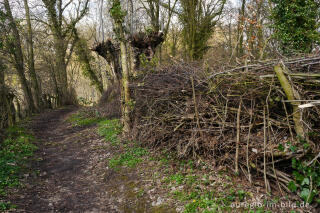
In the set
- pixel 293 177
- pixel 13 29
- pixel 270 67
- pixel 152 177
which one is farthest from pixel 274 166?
pixel 13 29

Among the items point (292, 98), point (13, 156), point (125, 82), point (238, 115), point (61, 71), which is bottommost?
point (13, 156)

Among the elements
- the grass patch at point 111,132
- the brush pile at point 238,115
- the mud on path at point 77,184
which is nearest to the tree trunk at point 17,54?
the mud on path at point 77,184

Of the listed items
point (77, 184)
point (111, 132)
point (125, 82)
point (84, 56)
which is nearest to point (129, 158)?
point (77, 184)

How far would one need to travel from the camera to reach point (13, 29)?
12211 mm

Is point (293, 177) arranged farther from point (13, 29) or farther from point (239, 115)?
point (13, 29)

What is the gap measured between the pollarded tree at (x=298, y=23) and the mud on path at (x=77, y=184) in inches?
381

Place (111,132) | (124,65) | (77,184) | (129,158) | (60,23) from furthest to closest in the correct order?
(60,23) < (111,132) < (124,65) < (129,158) < (77,184)

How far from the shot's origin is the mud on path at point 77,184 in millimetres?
4109

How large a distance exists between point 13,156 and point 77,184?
236 cm

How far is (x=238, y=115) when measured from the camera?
14.1 feet

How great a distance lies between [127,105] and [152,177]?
328 cm

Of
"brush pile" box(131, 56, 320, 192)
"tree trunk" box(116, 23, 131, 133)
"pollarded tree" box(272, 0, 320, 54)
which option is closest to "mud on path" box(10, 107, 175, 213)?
"tree trunk" box(116, 23, 131, 133)

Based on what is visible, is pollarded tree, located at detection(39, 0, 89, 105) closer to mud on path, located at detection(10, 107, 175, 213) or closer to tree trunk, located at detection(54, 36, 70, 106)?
tree trunk, located at detection(54, 36, 70, 106)

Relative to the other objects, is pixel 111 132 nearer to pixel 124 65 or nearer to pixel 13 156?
pixel 124 65
